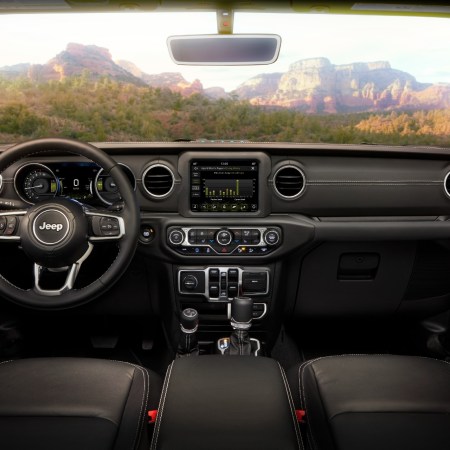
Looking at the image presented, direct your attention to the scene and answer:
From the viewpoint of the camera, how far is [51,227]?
1.92 m

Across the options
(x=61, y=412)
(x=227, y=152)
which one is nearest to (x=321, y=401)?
(x=61, y=412)

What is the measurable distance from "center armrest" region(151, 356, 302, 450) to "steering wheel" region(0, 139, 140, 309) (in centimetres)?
55

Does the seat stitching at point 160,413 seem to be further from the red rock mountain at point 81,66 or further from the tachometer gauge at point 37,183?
the red rock mountain at point 81,66

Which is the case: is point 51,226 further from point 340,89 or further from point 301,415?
point 340,89

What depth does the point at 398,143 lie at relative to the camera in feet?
9.61

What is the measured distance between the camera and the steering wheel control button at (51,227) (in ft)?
6.27

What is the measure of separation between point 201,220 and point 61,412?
50.1 inches

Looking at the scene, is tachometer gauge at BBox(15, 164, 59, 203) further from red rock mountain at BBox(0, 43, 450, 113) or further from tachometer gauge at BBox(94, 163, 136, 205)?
red rock mountain at BBox(0, 43, 450, 113)

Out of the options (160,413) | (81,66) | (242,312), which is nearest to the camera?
(160,413)

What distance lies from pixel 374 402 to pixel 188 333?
120 cm

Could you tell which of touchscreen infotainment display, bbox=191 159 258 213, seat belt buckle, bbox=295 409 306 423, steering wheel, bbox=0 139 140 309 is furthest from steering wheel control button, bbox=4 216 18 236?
seat belt buckle, bbox=295 409 306 423

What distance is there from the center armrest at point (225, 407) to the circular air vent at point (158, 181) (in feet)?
3.67

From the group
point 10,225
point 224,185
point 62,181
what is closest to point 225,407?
point 10,225

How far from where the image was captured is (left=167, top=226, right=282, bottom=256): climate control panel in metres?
2.50
